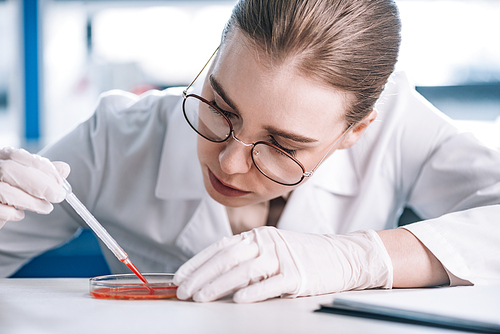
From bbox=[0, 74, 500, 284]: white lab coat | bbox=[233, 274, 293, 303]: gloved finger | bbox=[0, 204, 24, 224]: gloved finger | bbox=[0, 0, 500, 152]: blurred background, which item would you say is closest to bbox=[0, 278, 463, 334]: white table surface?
bbox=[233, 274, 293, 303]: gloved finger

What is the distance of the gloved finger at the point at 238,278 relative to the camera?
2.53 ft

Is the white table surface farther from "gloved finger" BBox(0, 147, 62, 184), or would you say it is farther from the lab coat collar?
the lab coat collar

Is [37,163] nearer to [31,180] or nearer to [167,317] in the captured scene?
[31,180]

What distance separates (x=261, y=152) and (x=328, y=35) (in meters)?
0.30

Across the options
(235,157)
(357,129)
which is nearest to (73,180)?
(235,157)

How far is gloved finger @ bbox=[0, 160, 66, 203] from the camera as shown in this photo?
0.89 metres

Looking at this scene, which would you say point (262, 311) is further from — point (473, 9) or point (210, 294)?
point (473, 9)

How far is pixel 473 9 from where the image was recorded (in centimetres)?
330

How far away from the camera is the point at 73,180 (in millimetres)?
1429

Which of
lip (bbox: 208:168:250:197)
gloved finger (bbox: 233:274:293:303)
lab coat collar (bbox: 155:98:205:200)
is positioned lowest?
lab coat collar (bbox: 155:98:205:200)

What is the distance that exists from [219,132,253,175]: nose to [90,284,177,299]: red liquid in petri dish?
0.31 m

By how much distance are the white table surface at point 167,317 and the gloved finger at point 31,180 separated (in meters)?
0.20

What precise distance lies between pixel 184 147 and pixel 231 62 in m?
0.49

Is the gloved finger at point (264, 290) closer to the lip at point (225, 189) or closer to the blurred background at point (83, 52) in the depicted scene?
the lip at point (225, 189)
